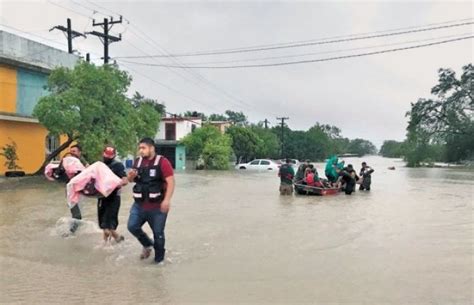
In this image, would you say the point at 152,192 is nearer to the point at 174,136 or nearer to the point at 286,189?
the point at 286,189

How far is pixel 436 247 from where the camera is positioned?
9.34 metres

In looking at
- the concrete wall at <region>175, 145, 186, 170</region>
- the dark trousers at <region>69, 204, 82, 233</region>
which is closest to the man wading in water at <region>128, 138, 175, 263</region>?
the dark trousers at <region>69, 204, 82, 233</region>

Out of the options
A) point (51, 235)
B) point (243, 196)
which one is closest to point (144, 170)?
point (51, 235)

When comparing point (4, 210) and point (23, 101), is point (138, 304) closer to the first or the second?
point (4, 210)

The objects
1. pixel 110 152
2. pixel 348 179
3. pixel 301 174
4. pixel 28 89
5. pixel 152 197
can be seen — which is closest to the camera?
pixel 152 197

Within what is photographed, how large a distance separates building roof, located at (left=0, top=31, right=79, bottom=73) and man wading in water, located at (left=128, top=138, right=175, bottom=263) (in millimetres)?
20224

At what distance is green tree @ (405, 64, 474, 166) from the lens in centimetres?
6656

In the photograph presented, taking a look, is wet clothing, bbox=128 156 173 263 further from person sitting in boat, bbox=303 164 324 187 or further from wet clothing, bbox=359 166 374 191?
wet clothing, bbox=359 166 374 191

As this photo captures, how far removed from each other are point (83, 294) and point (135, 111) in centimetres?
2051

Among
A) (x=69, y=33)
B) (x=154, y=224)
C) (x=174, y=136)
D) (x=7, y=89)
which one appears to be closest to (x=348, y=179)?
(x=154, y=224)

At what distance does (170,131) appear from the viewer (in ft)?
199

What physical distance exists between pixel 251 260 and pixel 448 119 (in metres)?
65.2

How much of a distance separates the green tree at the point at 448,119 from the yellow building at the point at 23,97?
51888mm

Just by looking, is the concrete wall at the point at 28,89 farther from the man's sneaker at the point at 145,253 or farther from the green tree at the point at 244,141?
the green tree at the point at 244,141
